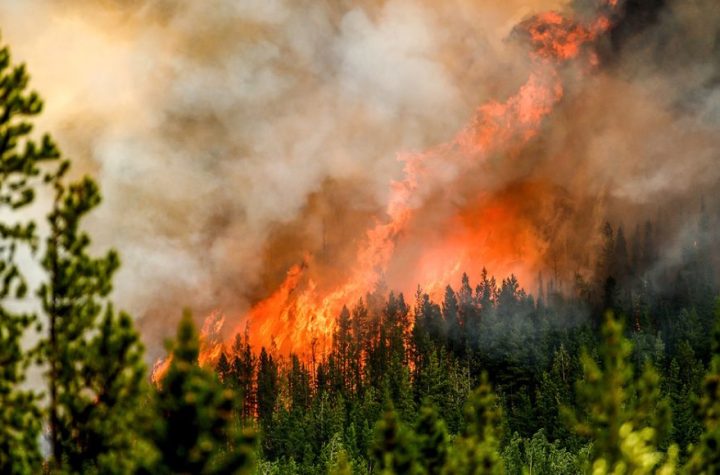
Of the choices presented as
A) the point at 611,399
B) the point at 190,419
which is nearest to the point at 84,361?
the point at 190,419

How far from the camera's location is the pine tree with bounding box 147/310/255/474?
22.2 m

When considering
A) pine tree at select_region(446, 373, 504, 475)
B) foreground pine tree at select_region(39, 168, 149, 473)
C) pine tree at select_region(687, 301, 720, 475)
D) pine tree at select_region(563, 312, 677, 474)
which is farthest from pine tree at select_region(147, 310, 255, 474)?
pine tree at select_region(446, 373, 504, 475)

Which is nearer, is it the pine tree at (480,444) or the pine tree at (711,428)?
the pine tree at (711,428)

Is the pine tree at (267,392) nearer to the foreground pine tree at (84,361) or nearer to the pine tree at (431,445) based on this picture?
the pine tree at (431,445)

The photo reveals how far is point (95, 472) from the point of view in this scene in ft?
72.6

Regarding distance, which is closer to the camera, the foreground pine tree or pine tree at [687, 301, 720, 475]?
the foreground pine tree

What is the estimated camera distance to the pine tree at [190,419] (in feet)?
72.8

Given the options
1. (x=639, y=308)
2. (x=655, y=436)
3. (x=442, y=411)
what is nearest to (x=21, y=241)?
(x=655, y=436)

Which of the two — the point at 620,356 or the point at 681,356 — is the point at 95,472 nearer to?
the point at 620,356

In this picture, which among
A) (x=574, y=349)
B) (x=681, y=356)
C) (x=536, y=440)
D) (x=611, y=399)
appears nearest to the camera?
(x=611, y=399)

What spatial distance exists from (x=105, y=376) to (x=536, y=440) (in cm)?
10056

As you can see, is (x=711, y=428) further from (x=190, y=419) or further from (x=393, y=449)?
(x=190, y=419)

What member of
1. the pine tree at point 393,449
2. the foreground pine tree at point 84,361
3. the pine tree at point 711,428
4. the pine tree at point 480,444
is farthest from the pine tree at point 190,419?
the pine tree at point 480,444

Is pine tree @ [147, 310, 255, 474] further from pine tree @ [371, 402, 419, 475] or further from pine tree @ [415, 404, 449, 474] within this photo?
pine tree @ [415, 404, 449, 474]
